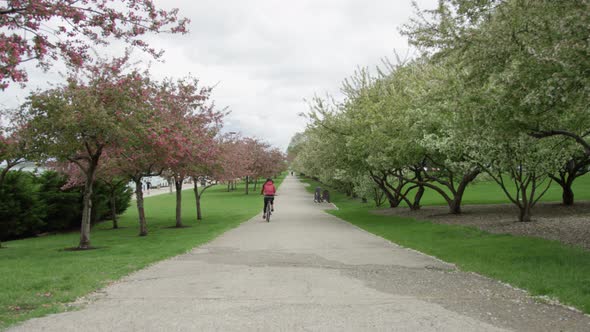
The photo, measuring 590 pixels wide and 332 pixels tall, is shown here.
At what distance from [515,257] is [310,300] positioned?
5189 mm

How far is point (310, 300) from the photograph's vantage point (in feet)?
20.4

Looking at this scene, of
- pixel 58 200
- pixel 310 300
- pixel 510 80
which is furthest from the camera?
pixel 58 200

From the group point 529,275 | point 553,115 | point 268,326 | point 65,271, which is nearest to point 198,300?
point 268,326

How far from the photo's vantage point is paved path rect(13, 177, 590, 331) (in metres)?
5.13

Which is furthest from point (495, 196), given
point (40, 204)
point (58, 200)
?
point (40, 204)

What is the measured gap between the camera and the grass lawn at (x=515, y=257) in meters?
6.66

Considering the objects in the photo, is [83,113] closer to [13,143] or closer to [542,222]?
[13,143]

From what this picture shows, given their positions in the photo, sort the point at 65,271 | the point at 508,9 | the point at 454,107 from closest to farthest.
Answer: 1. the point at 508,9
2. the point at 65,271
3. the point at 454,107

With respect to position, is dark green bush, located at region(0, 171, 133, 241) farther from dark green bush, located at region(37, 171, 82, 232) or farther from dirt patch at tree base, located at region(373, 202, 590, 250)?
dirt patch at tree base, located at region(373, 202, 590, 250)

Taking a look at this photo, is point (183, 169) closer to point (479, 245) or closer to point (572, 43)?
point (479, 245)

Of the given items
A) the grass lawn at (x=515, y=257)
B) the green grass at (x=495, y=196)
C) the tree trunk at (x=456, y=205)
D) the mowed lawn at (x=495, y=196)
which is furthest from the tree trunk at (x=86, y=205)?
the green grass at (x=495, y=196)

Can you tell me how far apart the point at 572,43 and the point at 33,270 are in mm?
10509

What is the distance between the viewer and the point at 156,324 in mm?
5207

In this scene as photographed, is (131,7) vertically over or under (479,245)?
over
